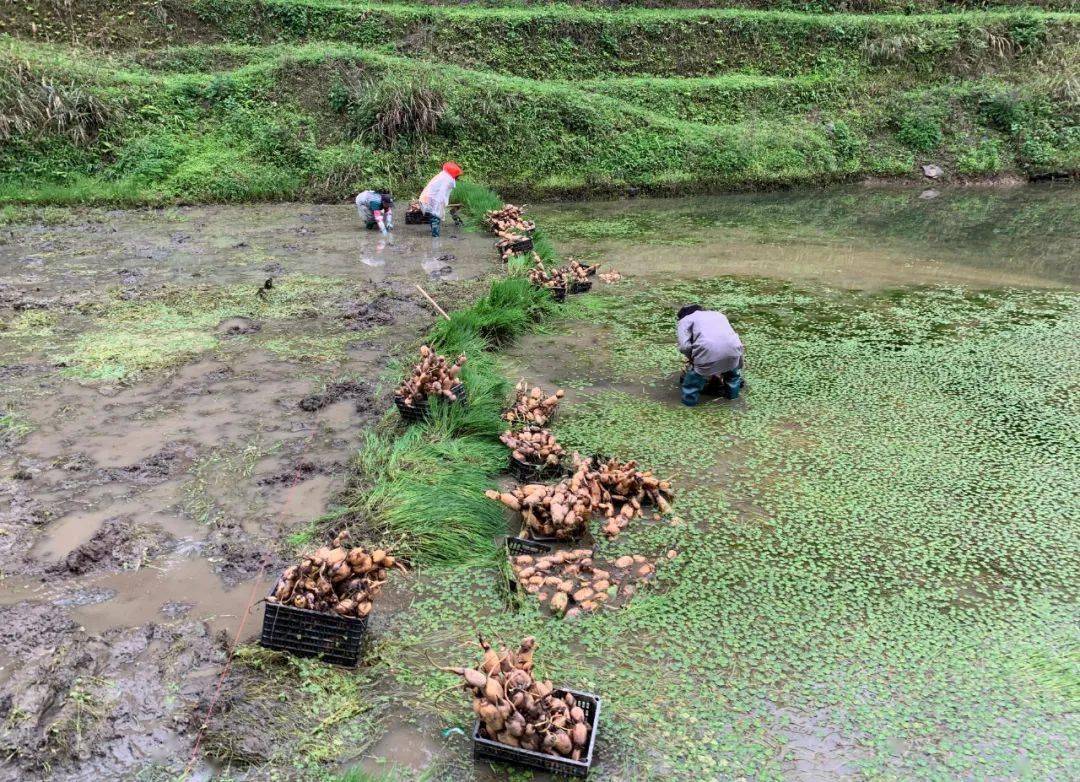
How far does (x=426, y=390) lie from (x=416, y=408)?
0.13 metres

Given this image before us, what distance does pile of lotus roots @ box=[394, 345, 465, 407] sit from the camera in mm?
4641

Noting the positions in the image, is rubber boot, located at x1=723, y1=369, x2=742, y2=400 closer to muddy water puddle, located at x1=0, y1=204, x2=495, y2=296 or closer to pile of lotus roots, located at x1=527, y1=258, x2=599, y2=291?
pile of lotus roots, located at x1=527, y1=258, x2=599, y2=291

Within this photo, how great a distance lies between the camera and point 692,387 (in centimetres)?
536

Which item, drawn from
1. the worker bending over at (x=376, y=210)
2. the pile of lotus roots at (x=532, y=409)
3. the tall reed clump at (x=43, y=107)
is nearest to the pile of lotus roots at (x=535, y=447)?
the pile of lotus roots at (x=532, y=409)

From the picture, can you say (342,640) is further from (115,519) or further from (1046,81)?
(1046,81)

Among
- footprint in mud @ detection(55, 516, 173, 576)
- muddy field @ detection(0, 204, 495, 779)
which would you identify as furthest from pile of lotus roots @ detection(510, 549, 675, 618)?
footprint in mud @ detection(55, 516, 173, 576)

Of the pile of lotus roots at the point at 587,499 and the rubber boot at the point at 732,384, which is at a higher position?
the rubber boot at the point at 732,384

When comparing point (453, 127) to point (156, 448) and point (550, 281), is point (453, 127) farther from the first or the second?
point (156, 448)

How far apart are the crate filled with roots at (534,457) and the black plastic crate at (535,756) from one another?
1.81 metres

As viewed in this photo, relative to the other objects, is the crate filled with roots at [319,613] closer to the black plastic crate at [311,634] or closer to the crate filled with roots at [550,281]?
the black plastic crate at [311,634]

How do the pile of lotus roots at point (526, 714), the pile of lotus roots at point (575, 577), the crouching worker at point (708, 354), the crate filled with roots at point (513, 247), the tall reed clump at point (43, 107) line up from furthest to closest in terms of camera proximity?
1. the tall reed clump at point (43, 107)
2. the crate filled with roots at point (513, 247)
3. the crouching worker at point (708, 354)
4. the pile of lotus roots at point (575, 577)
5. the pile of lotus roots at point (526, 714)

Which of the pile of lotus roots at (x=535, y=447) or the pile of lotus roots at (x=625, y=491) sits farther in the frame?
the pile of lotus roots at (x=535, y=447)

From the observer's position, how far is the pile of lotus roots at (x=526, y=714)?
2449 millimetres

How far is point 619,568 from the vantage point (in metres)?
3.60
